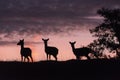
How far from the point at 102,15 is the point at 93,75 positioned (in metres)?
32.0

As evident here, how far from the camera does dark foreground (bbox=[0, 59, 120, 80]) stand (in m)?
27.3

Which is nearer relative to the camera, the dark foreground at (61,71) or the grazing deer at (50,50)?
the dark foreground at (61,71)

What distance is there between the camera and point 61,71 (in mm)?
28672

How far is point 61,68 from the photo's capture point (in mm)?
29516

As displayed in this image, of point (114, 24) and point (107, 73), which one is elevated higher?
point (114, 24)

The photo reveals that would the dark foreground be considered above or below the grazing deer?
below

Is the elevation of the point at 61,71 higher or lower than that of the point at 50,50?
lower

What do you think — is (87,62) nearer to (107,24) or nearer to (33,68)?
(33,68)

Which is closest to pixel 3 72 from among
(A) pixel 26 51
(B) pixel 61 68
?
(B) pixel 61 68

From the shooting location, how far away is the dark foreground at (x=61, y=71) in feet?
89.6

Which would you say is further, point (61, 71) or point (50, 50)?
point (50, 50)

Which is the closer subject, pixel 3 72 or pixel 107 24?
pixel 3 72

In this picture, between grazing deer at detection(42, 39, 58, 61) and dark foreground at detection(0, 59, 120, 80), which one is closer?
dark foreground at detection(0, 59, 120, 80)

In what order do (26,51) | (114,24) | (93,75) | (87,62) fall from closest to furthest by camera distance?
(93,75), (87,62), (26,51), (114,24)
